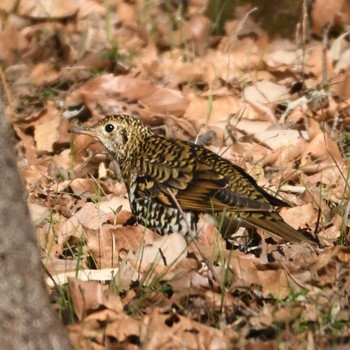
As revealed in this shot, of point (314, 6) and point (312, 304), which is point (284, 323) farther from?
point (314, 6)

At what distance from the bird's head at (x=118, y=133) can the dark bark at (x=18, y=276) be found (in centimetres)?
293

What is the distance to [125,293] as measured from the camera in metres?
5.23

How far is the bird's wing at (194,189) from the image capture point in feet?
20.4

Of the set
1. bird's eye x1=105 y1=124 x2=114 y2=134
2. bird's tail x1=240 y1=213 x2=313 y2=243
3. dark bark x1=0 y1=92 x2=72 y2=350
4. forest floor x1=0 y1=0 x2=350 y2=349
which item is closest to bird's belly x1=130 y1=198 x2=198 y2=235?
forest floor x1=0 y1=0 x2=350 y2=349

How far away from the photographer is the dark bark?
13.3ft

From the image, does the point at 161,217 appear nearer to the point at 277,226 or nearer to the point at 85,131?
the point at 277,226

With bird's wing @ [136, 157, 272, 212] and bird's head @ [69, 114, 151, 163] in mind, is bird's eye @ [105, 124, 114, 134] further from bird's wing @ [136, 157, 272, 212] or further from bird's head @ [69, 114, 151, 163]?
bird's wing @ [136, 157, 272, 212]

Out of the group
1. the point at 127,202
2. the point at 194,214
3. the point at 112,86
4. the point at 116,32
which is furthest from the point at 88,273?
the point at 116,32

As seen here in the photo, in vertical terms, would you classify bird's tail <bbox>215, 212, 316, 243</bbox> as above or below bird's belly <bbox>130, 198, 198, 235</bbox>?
above

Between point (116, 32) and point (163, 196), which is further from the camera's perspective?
point (116, 32)

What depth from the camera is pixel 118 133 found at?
23.3 feet

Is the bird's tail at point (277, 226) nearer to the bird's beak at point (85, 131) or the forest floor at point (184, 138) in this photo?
the forest floor at point (184, 138)

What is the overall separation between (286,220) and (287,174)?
863 millimetres

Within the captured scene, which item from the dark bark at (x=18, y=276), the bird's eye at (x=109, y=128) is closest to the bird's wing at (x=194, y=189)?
the bird's eye at (x=109, y=128)
